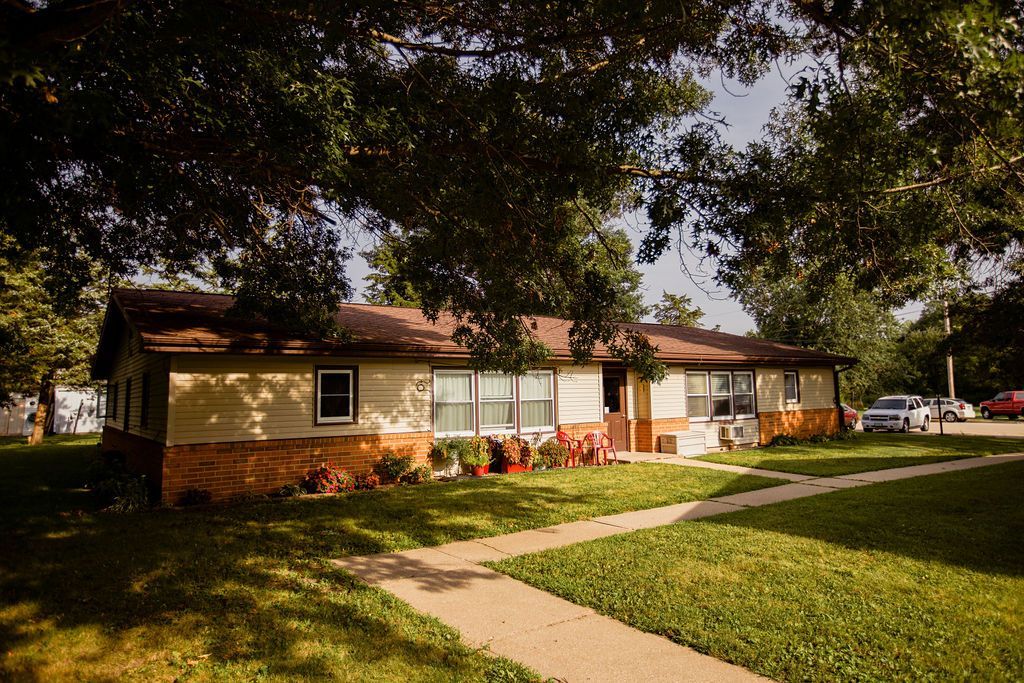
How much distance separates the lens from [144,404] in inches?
513

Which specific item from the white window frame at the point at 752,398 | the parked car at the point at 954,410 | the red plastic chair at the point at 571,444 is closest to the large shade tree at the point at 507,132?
the red plastic chair at the point at 571,444

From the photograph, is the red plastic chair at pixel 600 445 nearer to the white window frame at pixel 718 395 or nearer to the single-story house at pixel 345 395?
the single-story house at pixel 345 395

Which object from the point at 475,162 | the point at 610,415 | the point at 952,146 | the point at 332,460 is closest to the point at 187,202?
the point at 475,162

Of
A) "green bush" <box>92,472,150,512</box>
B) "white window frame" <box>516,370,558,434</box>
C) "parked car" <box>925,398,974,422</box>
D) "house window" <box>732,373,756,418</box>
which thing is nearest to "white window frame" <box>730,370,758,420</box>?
"house window" <box>732,373,756,418</box>

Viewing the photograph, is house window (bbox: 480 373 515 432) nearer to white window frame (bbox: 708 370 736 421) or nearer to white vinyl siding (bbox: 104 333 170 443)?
white vinyl siding (bbox: 104 333 170 443)

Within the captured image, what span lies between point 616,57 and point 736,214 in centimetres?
224

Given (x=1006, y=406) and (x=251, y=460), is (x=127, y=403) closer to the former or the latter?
(x=251, y=460)

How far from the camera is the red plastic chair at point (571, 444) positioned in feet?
49.1

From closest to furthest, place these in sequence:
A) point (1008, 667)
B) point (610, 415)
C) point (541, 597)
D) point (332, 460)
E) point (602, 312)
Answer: point (1008, 667), point (541, 597), point (602, 312), point (332, 460), point (610, 415)

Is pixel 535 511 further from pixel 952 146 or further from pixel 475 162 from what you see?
pixel 952 146

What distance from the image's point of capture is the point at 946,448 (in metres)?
18.0

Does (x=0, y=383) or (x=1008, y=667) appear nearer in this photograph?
(x=1008, y=667)

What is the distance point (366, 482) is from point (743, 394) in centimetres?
1337

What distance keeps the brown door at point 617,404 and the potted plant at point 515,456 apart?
3.60 m
